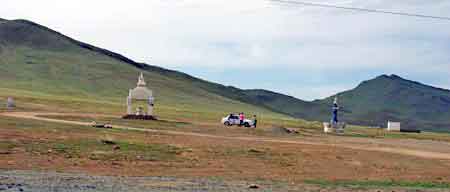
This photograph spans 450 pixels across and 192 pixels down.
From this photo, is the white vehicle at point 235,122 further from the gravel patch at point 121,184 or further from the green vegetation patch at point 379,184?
the gravel patch at point 121,184

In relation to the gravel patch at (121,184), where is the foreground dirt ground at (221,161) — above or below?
above

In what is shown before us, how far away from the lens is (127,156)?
3816 cm

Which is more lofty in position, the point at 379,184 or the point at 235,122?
the point at 235,122

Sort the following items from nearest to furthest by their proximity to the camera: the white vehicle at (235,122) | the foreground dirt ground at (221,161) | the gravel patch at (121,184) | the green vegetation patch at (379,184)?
the gravel patch at (121,184) → the green vegetation patch at (379,184) → the foreground dirt ground at (221,161) → the white vehicle at (235,122)

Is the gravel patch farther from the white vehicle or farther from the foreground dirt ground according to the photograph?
the white vehicle

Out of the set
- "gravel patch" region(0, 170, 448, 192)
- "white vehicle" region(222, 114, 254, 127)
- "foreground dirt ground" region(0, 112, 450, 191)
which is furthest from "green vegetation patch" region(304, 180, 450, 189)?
"white vehicle" region(222, 114, 254, 127)

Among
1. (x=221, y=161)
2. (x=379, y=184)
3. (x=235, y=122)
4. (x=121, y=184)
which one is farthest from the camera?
(x=235, y=122)

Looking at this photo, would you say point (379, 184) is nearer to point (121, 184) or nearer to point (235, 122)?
point (121, 184)

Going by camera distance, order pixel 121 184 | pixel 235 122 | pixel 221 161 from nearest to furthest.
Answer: pixel 121 184 → pixel 221 161 → pixel 235 122

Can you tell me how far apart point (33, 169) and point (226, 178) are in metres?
6.41

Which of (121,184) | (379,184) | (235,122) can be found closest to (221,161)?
(379,184)

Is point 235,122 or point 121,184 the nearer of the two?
point 121,184

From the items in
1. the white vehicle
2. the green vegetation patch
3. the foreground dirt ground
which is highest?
the white vehicle

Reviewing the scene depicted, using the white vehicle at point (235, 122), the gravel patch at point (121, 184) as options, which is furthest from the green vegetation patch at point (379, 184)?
the white vehicle at point (235, 122)
